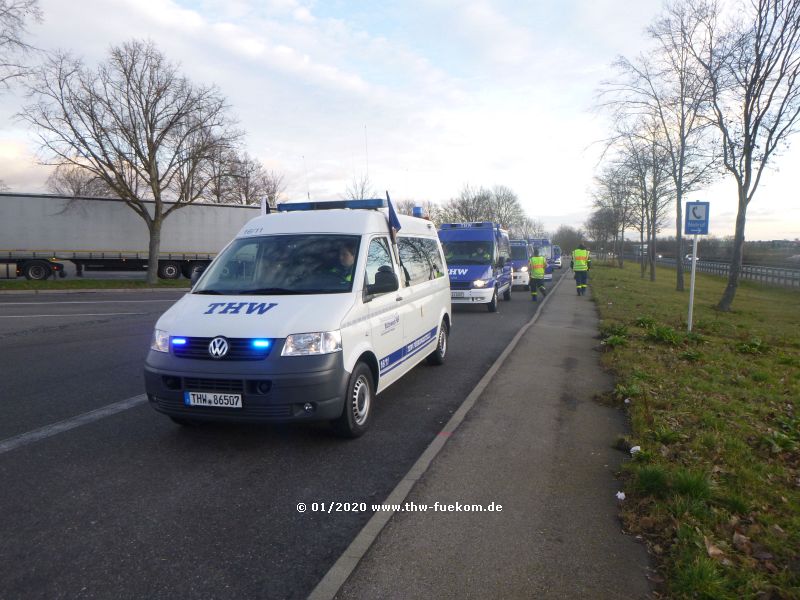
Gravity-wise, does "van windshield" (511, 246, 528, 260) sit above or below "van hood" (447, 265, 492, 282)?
above

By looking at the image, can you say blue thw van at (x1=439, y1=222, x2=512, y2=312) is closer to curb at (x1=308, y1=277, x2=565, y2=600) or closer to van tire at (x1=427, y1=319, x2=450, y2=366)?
van tire at (x1=427, y1=319, x2=450, y2=366)

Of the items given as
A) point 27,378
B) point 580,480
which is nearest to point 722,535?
point 580,480

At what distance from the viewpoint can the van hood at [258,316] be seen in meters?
4.62

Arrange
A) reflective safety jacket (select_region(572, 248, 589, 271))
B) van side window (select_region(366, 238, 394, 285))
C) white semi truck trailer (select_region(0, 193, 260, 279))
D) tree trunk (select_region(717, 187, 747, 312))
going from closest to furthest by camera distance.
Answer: van side window (select_region(366, 238, 394, 285)) < tree trunk (select_region(717, 187, 747, 312)) < reflective safety jacket (select_region(572, 248, 589, 271)) < white semi truck trailer (select_region(0, 193, 260, 279))

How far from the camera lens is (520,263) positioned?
25.2m

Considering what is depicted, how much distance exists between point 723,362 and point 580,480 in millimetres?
5597

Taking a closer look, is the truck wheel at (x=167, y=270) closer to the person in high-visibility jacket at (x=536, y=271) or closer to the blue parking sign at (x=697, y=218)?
the person in high-visibility jacket at (x=536, y=271)

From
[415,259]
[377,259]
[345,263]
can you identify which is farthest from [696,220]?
[345,263]

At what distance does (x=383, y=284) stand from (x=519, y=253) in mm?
21363

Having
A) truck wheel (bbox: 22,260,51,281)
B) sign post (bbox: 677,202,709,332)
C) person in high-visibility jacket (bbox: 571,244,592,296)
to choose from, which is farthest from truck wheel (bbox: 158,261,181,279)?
sign post (bbox: 677,202,709,332)

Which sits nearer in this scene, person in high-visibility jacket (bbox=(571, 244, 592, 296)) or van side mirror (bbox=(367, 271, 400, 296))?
van side mirror (bbox=(367, 271, 400, 296))

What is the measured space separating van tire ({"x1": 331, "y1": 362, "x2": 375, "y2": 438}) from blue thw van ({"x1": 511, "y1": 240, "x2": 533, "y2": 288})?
1974 cm

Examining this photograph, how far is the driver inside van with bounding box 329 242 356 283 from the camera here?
17.9ft

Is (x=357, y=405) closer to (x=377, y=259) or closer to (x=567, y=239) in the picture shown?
(x=377, y=259)
